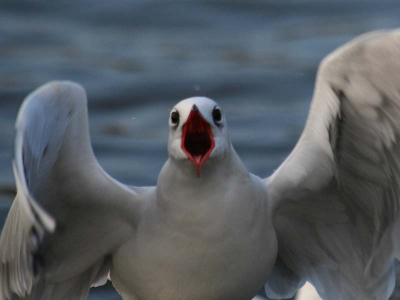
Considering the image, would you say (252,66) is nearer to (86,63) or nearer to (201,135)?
(86,63)

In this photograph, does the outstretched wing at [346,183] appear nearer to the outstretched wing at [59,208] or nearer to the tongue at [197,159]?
the tongue at [197,159]

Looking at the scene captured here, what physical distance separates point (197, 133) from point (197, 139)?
0.11 feet

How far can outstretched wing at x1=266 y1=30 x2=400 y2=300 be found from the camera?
14.1 feet

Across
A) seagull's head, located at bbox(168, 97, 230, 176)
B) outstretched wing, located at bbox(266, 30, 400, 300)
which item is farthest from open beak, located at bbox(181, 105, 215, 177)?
outstretched wing, located at bbox(266, 30, 400, 300)

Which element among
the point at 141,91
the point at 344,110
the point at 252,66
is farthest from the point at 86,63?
the point at 344,110

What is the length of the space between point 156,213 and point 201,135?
459mm

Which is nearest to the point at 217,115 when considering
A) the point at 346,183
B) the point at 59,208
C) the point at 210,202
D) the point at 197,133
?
the point at 197,133

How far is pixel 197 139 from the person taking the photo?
178 inches

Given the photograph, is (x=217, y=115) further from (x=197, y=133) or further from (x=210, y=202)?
(x=210, y=202)

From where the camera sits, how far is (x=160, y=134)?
9.51 meters

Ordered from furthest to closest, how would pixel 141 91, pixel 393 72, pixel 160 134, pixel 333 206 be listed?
pixel 141 91 < pixel 160 134 < pixel 333 206 < pixel 393 72

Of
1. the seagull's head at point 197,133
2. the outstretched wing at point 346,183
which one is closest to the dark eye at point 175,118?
the seagull's head at point 197,133

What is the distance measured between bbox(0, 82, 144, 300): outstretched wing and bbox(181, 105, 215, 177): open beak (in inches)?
17.1

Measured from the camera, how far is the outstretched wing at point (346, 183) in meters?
4.29
